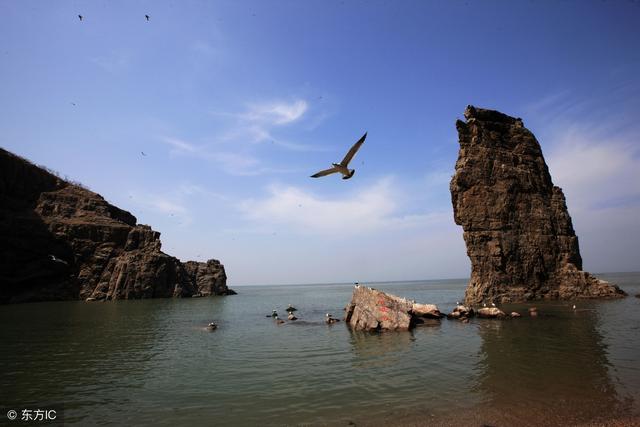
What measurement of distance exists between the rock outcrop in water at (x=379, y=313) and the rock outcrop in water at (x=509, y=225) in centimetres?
2067

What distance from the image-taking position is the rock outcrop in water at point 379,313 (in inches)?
1042

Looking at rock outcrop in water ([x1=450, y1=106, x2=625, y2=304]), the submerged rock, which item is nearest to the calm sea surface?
the submerged rock

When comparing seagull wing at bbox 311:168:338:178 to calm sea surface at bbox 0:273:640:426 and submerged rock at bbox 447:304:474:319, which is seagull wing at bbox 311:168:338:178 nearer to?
calm sea surface at bbox 0:273:640:426

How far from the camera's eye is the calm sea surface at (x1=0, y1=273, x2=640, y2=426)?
10.8 meters

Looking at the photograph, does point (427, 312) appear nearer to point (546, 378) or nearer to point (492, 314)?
point (492, 314)

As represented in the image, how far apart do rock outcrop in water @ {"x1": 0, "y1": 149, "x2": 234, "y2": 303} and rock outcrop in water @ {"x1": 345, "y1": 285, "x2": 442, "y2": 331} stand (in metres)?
68.7

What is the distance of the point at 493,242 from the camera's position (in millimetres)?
47344

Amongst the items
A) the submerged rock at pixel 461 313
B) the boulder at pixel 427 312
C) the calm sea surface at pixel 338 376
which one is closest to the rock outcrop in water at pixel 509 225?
the submerged rock at pixel 461 313

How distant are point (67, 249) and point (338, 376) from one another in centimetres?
8712

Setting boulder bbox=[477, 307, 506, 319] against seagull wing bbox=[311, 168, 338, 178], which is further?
boulder bbox=[477, 307, 506, 319]

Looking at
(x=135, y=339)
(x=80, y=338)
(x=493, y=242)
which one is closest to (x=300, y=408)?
(x=135, y=339)

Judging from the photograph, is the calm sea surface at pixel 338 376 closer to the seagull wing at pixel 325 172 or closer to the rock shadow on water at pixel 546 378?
the rock shadow on water at pixel 546 378

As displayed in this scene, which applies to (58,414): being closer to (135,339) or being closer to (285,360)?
(285,360)

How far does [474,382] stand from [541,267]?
42.0m
